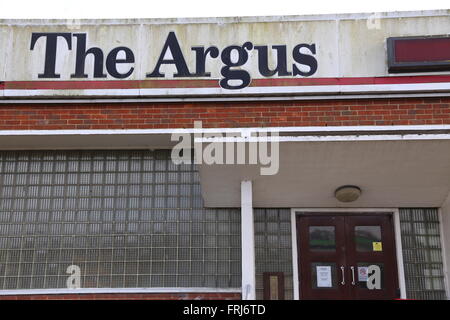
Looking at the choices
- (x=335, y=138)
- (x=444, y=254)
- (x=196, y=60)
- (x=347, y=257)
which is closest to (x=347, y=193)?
(x=347, y=257)

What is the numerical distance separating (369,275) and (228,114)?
9.94 ft

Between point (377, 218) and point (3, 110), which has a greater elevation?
point (3, 110)

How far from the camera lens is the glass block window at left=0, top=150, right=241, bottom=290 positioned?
8.46 metres

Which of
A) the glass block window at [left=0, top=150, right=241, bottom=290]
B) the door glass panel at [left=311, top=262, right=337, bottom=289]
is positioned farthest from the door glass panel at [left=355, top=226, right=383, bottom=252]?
the glass block window at [left=0, top=150, right=241, bottom=290]

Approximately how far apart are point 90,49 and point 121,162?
171 centimetres

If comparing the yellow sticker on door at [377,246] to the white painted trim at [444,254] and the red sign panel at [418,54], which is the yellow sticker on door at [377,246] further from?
the red sign panel at [418,54]

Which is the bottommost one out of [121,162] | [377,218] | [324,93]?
[377,218]

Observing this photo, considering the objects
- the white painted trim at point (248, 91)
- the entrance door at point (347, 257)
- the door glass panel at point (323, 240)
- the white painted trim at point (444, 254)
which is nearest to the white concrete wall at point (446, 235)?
the white painted trim at point (444, 254)

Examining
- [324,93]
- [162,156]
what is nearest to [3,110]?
[162,156]

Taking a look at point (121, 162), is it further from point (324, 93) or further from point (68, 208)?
point (324, 93)

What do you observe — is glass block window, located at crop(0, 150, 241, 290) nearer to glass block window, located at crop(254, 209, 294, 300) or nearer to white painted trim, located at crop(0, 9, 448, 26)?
glass block window, located at crop(254, 209, 294, 300)
